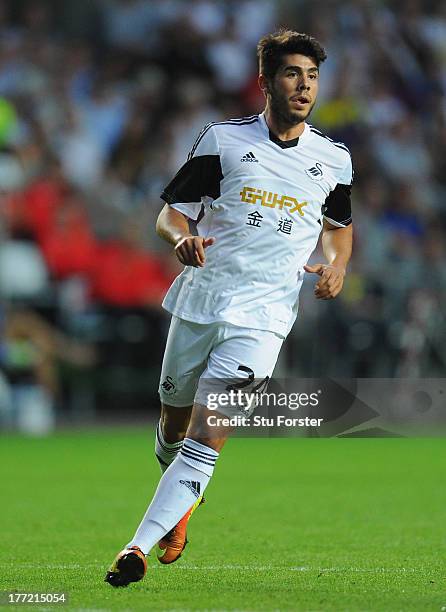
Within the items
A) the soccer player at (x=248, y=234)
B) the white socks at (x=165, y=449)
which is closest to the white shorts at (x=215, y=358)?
the soccer player at (x=248, y=234)

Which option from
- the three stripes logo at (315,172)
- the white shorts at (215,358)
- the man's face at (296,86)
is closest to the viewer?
the white shorts at (215,358)

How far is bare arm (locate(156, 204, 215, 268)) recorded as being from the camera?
5391 mm

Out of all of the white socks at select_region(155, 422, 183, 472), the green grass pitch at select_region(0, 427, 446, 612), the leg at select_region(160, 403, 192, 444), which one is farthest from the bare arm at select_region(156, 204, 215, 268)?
the green grass pitch at select_region(0, 427, 446, 612)

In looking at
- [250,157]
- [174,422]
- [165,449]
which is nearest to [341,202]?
[250,157]

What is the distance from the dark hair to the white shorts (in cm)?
121

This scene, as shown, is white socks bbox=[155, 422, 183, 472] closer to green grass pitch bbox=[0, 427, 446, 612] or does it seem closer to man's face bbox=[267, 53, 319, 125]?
green grass pitch bbox=[0, 427, 446, 612]

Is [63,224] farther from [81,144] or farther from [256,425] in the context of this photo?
[256,425]

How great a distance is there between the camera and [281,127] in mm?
5863

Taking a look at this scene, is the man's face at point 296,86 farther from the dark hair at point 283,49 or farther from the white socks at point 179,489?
the white socks at point 179,489

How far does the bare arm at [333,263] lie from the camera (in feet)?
18.4

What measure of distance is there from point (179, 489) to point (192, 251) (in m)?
1.04

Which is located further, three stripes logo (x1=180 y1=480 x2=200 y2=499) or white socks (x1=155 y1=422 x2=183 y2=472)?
white socks (x1=155 y1=422 x2=183 y2=472)

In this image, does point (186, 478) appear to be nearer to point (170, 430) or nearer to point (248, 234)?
point (170, 430)

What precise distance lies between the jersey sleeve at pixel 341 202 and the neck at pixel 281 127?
1.02 feet
